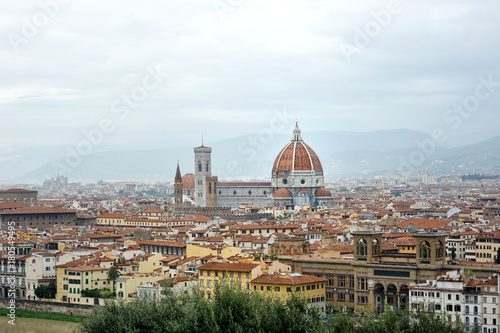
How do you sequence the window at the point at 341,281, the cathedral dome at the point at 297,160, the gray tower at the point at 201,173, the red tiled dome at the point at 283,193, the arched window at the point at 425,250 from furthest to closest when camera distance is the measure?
the gray tower at the point at 201,173 < the cathedral dome at the point at 297,160 < the red tiled dome at the point at 283,193 < the window at the point at 341,281 < the arched window at the point at 425,250

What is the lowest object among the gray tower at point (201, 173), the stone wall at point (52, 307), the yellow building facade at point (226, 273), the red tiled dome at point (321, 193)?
the stone wall at point (52, 307)

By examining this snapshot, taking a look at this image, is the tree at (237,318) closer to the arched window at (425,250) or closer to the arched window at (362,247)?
the arched window at (425,250)

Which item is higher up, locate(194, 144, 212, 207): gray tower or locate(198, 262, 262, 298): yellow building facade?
locate(194, 144, 212, 207): gray tower

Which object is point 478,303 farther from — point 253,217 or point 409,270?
point 253,217

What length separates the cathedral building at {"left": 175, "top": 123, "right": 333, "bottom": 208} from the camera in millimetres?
103000

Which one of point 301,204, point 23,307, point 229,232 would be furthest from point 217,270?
point 301,204

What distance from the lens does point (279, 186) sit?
4099 inches

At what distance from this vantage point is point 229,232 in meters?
59.3

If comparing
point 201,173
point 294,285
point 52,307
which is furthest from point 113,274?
point 201,173

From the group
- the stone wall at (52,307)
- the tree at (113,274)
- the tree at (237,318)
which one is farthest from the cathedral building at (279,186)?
the tree at (237,318)

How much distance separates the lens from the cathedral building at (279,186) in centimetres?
10300

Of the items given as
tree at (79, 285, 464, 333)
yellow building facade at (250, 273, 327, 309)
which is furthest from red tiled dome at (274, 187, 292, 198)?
tree at (79, 285, 464, 333)

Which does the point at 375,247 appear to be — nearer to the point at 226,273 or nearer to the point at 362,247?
the point at 362,247

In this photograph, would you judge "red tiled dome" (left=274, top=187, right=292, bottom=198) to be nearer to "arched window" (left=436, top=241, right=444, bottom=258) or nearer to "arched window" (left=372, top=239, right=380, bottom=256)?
"arched window" (left=372, top=239, right=380, bottom=256)
